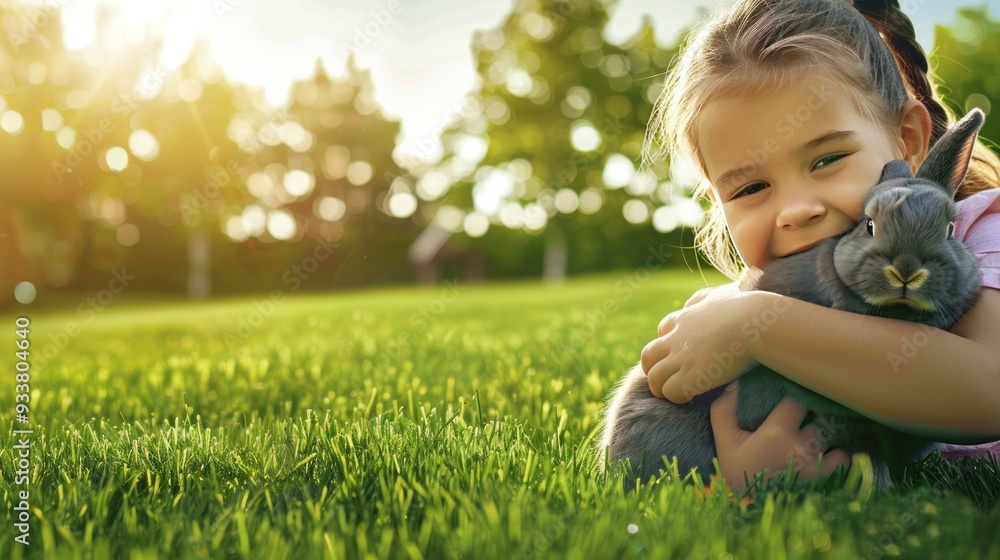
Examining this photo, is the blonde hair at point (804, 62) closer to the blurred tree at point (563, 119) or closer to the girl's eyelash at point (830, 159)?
the girl's eyelash at point (830, 159)

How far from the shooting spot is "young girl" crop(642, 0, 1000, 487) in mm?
2045

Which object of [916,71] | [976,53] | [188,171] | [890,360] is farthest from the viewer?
[188,171]

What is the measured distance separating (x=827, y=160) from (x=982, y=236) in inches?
21.7

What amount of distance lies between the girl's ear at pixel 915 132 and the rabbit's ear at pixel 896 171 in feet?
2.01

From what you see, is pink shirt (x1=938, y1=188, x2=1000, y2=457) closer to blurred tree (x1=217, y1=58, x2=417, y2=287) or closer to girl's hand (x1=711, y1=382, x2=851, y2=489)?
girl's hand (x1=711, y1=382, x2=851, y2=489)

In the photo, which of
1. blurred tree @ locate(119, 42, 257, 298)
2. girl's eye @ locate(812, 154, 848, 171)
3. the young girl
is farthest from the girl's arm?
blurred tree @ locate(119, 42, 257, 298)

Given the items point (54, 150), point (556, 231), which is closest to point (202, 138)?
point (54, 150)

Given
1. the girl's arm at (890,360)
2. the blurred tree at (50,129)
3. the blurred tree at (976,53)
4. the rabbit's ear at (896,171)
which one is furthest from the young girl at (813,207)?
the blurred tree at (976,53)

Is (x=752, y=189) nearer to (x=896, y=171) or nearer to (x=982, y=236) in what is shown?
(x=896, y=171)

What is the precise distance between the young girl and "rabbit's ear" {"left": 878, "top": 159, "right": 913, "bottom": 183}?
11cm

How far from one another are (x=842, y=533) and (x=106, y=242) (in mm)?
33074

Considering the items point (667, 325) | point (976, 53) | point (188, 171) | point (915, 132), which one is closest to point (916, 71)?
point (915, 132)

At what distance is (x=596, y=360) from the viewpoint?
5.07m

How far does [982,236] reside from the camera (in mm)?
2311
